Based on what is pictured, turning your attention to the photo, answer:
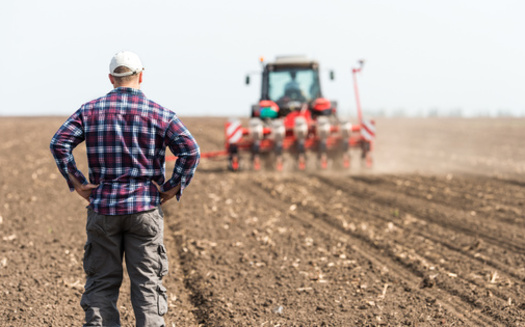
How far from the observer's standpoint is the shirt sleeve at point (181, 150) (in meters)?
3.36

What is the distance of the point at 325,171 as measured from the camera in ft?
46.6

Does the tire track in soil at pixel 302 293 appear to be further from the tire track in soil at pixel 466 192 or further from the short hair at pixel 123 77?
Result: the tire track in soil at pixel 466 192

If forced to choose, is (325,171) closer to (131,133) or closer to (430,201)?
(430,201)

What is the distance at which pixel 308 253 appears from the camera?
6.49m

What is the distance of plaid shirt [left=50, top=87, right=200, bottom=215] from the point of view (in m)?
3.30

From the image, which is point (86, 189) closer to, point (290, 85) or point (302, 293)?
point (302, 293)

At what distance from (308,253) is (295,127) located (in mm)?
7132

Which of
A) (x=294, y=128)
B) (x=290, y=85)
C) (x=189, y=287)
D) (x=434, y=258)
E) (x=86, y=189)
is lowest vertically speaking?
(x=189, y=287)

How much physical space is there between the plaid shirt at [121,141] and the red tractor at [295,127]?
9900 mm

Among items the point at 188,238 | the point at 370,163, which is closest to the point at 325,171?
the point at 370,163

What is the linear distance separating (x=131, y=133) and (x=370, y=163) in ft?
38.4

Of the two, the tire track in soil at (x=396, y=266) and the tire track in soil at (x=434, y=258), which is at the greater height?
the tire track in soil at (x=434, y=258)

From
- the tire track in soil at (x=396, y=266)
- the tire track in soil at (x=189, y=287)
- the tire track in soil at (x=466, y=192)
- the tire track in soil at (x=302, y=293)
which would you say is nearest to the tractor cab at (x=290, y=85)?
the tire track in soil at (x=466, y=192)

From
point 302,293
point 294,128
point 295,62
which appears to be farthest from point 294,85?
point 302,293
